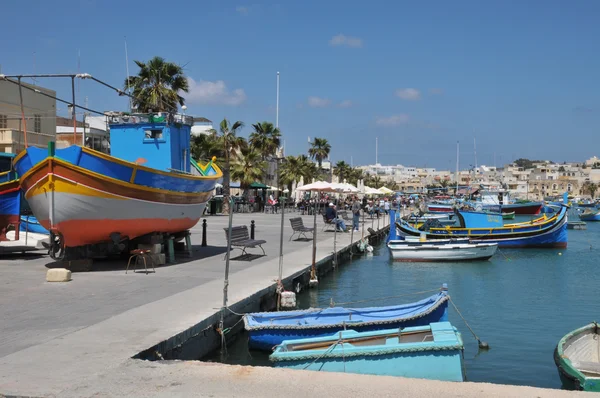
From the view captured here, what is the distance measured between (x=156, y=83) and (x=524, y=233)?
916 inches

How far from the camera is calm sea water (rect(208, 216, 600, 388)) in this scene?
11.0 metres

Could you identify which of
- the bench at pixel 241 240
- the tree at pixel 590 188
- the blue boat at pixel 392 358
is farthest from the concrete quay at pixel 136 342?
the tree at pixel 590 188

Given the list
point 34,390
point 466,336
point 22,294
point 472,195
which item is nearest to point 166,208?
point 22,294

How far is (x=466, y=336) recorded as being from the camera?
43.0 feet

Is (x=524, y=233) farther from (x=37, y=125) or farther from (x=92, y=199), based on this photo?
(x=37, y=125)

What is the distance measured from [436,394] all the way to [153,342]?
3940 mm

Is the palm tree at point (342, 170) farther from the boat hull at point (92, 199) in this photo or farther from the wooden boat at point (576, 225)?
the boat hull at point (92, 199)

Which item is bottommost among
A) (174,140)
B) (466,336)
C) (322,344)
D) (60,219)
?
(466,336)

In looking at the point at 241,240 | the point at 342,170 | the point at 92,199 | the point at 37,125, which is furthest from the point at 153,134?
the point at 342,170

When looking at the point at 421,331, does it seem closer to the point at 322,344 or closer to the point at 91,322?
the point at 322,344

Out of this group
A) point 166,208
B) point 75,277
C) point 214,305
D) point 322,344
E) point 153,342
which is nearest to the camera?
point 153,342

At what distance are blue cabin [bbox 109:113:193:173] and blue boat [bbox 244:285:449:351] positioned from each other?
10.2m

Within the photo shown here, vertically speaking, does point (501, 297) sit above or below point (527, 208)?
below

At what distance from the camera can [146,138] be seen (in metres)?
20.0
